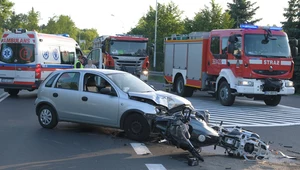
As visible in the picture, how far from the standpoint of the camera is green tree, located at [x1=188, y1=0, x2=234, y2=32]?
4404 cm

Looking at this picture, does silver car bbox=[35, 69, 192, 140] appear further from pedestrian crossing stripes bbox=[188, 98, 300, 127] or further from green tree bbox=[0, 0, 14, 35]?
green tree bbox=[0, 0, 14, 35]

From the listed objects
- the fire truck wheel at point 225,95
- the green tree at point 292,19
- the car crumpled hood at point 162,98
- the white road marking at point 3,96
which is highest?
the green tree at point 292,19

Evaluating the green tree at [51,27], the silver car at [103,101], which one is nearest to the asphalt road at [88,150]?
the silver car at [103,101]

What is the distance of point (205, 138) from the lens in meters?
7.78

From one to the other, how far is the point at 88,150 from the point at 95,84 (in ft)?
7.15

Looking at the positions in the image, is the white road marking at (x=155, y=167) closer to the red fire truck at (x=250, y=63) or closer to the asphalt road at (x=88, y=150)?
the asphalt road at (x=88, y=150)

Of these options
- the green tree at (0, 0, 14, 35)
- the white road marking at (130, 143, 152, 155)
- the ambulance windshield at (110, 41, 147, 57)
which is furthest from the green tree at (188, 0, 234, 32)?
the white road marking at (130, 143, 152, 155)

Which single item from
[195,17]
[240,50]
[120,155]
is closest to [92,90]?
[120,155]

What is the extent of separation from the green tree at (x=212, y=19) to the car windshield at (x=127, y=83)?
34.7 m

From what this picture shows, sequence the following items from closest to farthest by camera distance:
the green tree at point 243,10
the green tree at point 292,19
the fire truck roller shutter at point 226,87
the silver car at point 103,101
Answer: the silver car at point 103,101 < the fire truck roller shutter at point 226,87 < the green tree at point 292,19 < the green tree at point 243,10

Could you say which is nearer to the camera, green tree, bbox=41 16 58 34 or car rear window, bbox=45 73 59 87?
car rear window, bbox=45 73 59 87

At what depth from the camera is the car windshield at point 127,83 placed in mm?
9594

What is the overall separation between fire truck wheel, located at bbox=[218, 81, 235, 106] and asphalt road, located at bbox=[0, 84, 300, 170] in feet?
17.3

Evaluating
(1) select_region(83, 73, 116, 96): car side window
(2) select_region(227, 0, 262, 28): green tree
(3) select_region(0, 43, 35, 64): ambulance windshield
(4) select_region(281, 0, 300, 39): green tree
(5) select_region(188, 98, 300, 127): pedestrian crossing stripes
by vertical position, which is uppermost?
(2) select_region(227, 0, 262, 28): green tree
